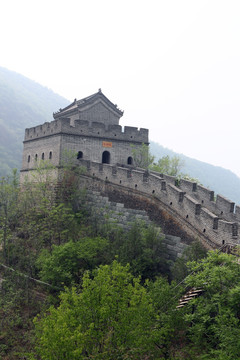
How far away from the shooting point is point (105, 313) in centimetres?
899

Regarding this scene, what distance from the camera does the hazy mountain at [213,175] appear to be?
11935 centimetres

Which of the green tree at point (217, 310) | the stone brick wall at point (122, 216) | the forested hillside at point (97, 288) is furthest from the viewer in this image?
the stone brick wall at point (122, 216)

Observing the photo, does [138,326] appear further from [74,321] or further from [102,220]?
[102,220]

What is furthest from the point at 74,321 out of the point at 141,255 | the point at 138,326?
the point at 141,255

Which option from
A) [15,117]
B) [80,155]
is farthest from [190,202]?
[15,117]

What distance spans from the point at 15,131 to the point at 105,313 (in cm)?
9284

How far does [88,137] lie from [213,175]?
114 m

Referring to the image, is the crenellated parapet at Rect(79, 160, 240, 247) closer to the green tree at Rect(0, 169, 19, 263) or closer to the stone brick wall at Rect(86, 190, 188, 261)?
the stone brick wall at Rect(86, 190, 188, 261)

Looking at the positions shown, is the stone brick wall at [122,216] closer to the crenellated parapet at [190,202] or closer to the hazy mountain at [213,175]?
the crenellated parapet at [190,202]

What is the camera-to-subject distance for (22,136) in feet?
314

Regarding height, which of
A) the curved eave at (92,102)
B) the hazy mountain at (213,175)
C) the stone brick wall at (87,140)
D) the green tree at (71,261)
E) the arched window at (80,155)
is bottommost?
the green tree at (71,261)

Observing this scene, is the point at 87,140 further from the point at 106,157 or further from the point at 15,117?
the point at 15,117

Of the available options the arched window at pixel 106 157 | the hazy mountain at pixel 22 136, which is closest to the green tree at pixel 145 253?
the arched window at pixel 106 157

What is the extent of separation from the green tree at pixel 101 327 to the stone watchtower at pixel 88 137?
12.4 meters
